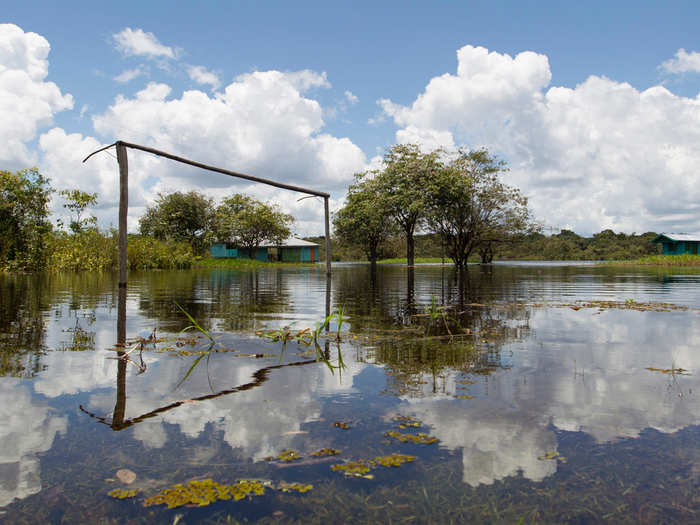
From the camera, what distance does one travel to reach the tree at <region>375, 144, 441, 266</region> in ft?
141

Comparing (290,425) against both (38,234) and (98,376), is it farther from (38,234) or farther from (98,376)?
(38,234)

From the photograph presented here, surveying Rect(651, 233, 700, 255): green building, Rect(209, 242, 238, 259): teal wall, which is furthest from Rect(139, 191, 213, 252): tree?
Rect(651, 233, 700, 255): green building

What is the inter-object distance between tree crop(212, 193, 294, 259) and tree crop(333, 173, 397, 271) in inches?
346

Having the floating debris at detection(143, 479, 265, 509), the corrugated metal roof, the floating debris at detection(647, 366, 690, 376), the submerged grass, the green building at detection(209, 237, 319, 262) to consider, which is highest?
the corrugated metal roof

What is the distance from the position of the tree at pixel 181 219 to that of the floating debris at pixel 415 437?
2637 inches

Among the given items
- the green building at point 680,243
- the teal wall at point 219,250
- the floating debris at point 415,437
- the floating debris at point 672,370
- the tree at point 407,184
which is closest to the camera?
the floating debris at point 415,437

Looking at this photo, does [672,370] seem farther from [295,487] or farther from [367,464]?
[295,487]

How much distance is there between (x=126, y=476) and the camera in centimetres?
257

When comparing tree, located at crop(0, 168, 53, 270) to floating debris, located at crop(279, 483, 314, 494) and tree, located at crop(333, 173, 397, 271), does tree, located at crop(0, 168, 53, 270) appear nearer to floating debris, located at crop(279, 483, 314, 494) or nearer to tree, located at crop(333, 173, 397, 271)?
tree, located at crop(333, 173, 397, 271)

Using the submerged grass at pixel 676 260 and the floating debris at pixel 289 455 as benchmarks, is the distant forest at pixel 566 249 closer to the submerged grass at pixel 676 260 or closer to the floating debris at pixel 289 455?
the submerged grass at pixel 676 260

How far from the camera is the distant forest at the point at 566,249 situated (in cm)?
8638

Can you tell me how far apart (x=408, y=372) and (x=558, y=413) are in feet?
5.24

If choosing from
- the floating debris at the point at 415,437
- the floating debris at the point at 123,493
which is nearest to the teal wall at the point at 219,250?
the floating debris at the point at 415,437

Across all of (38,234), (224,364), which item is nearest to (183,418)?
(224,364)
